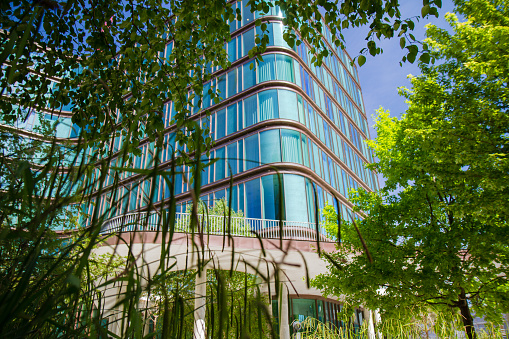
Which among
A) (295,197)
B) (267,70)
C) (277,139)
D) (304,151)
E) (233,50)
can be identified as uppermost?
(233,50)

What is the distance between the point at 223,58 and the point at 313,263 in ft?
38.4

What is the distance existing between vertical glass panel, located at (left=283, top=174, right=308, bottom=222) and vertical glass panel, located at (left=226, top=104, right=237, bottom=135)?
5.24 meters

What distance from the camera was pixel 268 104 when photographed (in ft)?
66.7

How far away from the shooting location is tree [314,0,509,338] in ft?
24.7

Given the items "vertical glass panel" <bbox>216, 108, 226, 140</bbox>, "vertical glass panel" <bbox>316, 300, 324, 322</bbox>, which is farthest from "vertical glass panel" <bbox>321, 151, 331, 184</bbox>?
"vertical glass panel" <bbox>316, 300, 324, 322</bbox>

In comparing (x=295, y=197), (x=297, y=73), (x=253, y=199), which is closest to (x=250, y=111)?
(x=297, y=73)

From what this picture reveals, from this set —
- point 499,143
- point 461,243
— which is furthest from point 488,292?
point 499,143

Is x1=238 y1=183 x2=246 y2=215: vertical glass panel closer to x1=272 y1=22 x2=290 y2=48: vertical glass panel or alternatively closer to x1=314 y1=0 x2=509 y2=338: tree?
x1=314 y1=0 x2=509 y2=338: tree

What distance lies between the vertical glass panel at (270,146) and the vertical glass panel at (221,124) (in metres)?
3.32

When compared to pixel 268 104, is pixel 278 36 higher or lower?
higher

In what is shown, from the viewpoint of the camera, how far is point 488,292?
7844mm

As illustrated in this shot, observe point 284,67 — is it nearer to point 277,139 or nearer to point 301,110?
point 301,110

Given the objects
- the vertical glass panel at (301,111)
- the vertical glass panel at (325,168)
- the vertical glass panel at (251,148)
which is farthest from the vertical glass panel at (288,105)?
the vertical glass panel at (325,168)

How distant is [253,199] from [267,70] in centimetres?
812
